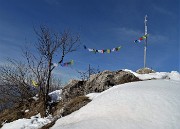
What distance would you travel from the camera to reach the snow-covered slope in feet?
18.0

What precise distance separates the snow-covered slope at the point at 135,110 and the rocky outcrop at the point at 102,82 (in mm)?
4068

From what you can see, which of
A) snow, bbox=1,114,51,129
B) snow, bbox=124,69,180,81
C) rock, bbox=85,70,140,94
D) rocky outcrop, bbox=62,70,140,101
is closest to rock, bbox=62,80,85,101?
rocky outcrop, bbox=62,70,140,101

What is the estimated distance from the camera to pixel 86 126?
17.8ft

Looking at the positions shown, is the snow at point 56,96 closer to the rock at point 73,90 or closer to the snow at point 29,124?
the rock at point 73,90

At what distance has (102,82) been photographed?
38.7 feet

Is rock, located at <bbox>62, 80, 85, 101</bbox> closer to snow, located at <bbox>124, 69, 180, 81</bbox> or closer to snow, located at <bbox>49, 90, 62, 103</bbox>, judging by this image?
snow, located at <bbox>49, 90, 62, 103</bbox>

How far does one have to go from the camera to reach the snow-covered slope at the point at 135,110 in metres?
5.48

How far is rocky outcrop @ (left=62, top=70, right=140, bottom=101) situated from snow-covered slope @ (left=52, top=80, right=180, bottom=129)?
4.07 m

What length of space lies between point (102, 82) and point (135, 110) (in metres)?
5.70

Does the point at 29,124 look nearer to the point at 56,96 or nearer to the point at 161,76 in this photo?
the point at 56,96

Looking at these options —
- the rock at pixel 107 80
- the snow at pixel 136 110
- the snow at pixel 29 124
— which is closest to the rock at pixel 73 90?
the rock at pixel 107 80

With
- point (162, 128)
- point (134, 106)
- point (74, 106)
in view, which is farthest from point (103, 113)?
point (74, 106)

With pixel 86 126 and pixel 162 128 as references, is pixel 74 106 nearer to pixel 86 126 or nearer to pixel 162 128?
pixel 86 126

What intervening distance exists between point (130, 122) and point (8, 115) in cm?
Result: 898
